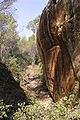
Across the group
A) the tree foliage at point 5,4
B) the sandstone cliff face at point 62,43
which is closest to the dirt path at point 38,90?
the sandstone cliff face at point 62,43

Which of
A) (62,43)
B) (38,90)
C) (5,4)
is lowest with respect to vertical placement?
(38,90)

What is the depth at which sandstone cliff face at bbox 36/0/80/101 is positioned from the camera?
11.3 feet

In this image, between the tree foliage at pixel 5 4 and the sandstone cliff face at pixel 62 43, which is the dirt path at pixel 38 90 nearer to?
the sandstone cliff face at pixel 62 43

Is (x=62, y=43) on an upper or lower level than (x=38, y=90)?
upper

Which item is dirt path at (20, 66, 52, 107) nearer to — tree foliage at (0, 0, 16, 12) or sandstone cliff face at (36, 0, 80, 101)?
sandstone cliff face at (36, 0, 80, 101)

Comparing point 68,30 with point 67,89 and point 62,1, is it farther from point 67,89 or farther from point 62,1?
point 67,89

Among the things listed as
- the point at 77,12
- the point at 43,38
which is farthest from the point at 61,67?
the point at 77,12

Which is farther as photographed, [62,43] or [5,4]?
[5,4]

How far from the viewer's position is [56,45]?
4.39m

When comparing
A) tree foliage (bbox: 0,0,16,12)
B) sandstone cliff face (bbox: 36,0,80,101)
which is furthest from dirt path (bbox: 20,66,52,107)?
tree foliage (bbox: 0,0,16,12)

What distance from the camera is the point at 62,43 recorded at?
412cm

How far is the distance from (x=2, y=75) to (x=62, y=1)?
6614mm

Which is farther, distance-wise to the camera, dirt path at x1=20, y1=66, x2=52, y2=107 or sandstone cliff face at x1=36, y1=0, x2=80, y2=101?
dirt path at x1=20, y1=66, x2=52, y2=107

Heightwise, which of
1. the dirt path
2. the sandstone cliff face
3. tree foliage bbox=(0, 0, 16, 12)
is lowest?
the dirt path
